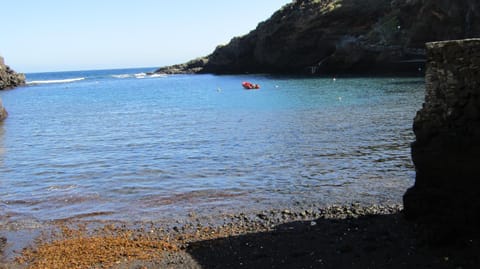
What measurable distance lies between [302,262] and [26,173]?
1367 centimetres

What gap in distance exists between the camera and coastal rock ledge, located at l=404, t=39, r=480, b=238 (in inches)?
342

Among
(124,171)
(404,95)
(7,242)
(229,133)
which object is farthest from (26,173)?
(404,95)

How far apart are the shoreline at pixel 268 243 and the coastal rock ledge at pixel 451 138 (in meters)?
0.58

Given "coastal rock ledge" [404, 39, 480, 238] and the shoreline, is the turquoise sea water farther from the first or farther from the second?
"coastal rock ledge" [404, 39, 480, 238]

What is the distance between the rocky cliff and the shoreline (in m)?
57.7

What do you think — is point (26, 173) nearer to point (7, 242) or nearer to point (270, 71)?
point (7, 242)

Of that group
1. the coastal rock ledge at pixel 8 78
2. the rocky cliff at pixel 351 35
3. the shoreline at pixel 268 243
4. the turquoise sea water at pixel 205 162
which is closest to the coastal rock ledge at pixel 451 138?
the shoreline at pixel 268 243

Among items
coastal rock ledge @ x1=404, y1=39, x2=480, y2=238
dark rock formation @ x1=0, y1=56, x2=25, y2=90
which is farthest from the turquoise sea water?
dark rock formation @ x1=0, y1=56, x2=25, y2=90

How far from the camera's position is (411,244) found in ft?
30.1

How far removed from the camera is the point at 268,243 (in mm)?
9766

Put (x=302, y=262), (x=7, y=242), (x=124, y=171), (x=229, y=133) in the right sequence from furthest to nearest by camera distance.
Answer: (x=229, y=133), (x=124, y=171), (x=7, y=242), (x=302, y=262)

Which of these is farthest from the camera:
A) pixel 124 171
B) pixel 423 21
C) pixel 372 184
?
pixel 423 21

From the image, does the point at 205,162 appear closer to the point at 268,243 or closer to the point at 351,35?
the point at 268,243

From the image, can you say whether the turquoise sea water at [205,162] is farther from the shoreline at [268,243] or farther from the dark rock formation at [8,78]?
the dark rock formation at [8,78]
